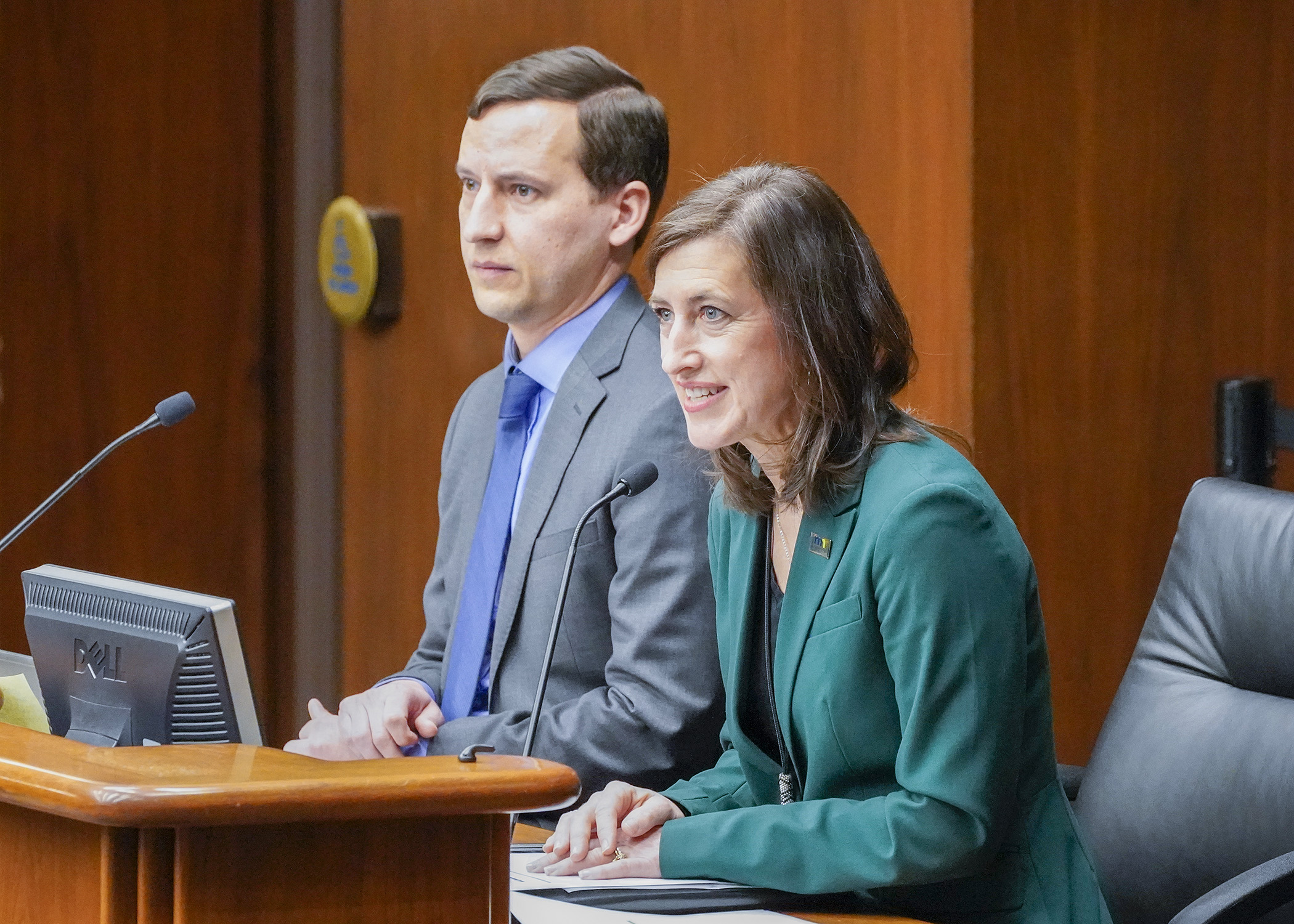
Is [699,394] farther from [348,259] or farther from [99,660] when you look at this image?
[348,259]

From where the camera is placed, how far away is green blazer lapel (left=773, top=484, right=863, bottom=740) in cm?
149

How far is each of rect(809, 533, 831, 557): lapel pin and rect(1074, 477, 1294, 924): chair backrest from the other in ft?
1.78

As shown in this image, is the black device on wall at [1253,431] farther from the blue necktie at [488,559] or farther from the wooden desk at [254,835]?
the wooden desk at [254,835]

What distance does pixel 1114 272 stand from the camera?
7.61 feet

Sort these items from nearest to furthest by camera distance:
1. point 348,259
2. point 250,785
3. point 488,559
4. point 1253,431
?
point 250,785 → point 488,559 → point 1253,431 → point 348,259

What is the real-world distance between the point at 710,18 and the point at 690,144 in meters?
0.22

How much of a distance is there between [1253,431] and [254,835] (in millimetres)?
1763

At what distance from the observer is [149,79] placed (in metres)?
3.62

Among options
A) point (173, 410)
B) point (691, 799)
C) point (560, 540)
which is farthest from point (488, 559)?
point (691, 799)

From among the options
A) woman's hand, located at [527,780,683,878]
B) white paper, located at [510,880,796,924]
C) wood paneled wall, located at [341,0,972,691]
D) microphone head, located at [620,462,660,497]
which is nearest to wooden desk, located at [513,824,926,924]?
white paper, located at [510,880,796,924]

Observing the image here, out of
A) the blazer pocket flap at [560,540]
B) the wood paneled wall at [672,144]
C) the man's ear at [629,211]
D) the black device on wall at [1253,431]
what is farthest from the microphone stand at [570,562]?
the black device on wall at [1253,431]

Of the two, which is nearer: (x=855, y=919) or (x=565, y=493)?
(x=855, y=919)

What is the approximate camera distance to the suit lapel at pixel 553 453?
205cm

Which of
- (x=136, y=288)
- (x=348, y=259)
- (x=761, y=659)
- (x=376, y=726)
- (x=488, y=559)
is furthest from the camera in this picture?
(x=136, y=288)
